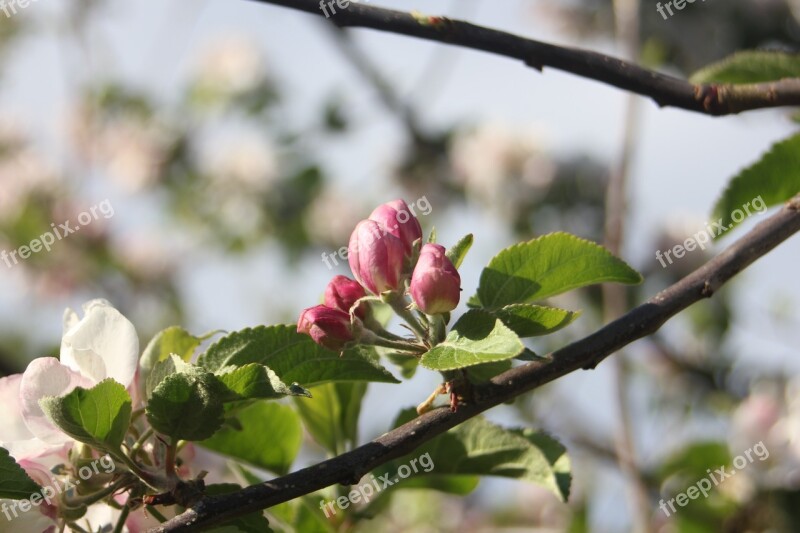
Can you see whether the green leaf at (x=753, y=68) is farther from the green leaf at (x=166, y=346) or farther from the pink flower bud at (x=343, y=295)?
the green leaf at (x=166, y=346)

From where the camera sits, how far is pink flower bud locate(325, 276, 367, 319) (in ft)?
2.81

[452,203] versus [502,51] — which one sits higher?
[452,203]

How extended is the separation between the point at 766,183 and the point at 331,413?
1.95ft

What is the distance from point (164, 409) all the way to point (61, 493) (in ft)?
0.59

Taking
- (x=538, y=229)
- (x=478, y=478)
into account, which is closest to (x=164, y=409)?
(x=478, y=478)

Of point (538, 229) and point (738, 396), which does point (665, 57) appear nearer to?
point (538, 229)

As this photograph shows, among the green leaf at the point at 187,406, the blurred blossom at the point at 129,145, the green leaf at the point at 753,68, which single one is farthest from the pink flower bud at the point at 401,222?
the blurred blossom at the point at 129,145

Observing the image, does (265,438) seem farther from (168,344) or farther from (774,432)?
(774,432)

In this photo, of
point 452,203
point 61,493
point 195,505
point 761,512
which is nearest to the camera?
A: point 195,505

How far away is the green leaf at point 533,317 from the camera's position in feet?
2.55

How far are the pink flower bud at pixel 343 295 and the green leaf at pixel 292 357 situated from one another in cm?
4

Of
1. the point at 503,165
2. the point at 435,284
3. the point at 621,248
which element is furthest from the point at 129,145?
the point at 435,284

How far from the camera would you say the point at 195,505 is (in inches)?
29.6

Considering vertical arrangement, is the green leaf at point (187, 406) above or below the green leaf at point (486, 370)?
above
